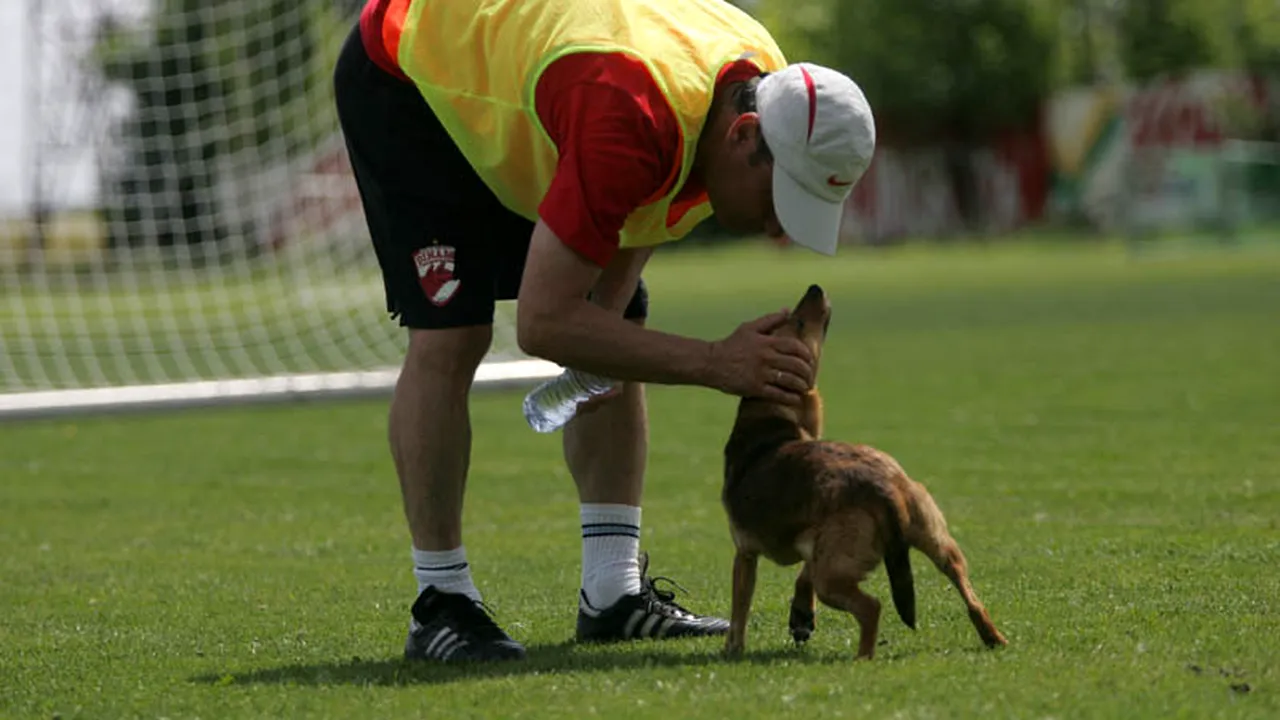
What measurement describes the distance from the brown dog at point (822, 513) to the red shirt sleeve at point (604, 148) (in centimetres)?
47

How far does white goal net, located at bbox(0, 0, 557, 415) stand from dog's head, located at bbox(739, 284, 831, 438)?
7033mm

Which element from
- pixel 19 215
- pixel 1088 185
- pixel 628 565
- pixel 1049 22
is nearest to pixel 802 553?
pixel 628 565

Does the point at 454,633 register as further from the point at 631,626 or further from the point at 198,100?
the point at 198,100

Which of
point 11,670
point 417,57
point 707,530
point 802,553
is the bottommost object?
point 707,530

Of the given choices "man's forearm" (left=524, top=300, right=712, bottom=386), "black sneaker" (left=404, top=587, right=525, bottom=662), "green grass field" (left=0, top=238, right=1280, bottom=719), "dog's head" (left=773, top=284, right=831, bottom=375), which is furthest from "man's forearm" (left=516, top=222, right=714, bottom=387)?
"black sneaker" (left=404, top=587, right=525, bottom=662)

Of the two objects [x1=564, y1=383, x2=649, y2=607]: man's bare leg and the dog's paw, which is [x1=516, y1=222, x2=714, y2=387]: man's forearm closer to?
the dog's paw

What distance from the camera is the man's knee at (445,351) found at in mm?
4586

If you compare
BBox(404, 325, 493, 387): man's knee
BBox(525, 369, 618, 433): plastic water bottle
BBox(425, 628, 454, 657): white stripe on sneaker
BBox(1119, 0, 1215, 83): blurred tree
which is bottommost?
BBox(1119, 0, 1215, 83): blurred tree

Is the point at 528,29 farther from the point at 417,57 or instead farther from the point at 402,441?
the point at 402,441

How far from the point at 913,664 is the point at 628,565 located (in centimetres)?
109

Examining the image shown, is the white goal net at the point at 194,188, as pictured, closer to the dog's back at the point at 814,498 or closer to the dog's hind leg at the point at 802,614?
the dog's hind leg at the point at 802,614

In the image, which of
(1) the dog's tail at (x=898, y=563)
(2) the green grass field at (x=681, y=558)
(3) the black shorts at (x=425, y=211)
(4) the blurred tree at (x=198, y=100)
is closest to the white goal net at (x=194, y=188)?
(4) the blurred tree at (x=198, y=100)

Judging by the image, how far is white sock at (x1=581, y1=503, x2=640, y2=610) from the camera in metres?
4.85

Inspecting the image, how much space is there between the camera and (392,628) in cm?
497
